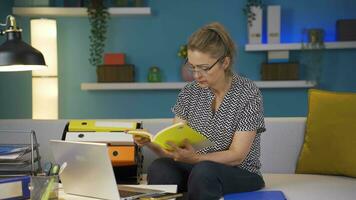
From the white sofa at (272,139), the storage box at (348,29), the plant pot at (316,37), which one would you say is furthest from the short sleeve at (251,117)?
the storage box at (348,29)

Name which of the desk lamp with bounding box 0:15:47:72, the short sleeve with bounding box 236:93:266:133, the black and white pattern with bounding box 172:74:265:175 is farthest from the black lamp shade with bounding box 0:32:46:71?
the short sleeve with bounding box 236:93:266:133

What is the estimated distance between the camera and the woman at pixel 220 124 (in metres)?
2.09

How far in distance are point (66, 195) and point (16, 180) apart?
21cm

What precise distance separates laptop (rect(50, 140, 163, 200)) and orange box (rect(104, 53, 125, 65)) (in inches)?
103

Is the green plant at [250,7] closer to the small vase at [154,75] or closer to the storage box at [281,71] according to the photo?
the storage box at [281,71]

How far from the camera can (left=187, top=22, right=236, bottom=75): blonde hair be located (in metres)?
2.13

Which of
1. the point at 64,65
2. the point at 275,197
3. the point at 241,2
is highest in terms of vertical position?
the point at 241,2

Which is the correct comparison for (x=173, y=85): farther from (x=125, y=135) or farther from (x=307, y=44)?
(x=125, y=135)

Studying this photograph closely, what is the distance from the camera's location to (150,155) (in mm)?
2652

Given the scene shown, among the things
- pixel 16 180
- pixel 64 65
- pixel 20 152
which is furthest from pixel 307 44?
pixel 16 180

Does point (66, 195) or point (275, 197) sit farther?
point (275, 197)

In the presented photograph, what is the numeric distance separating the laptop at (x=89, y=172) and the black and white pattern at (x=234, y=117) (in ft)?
1.91

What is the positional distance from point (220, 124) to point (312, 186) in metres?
0.51

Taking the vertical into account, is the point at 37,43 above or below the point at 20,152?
above
